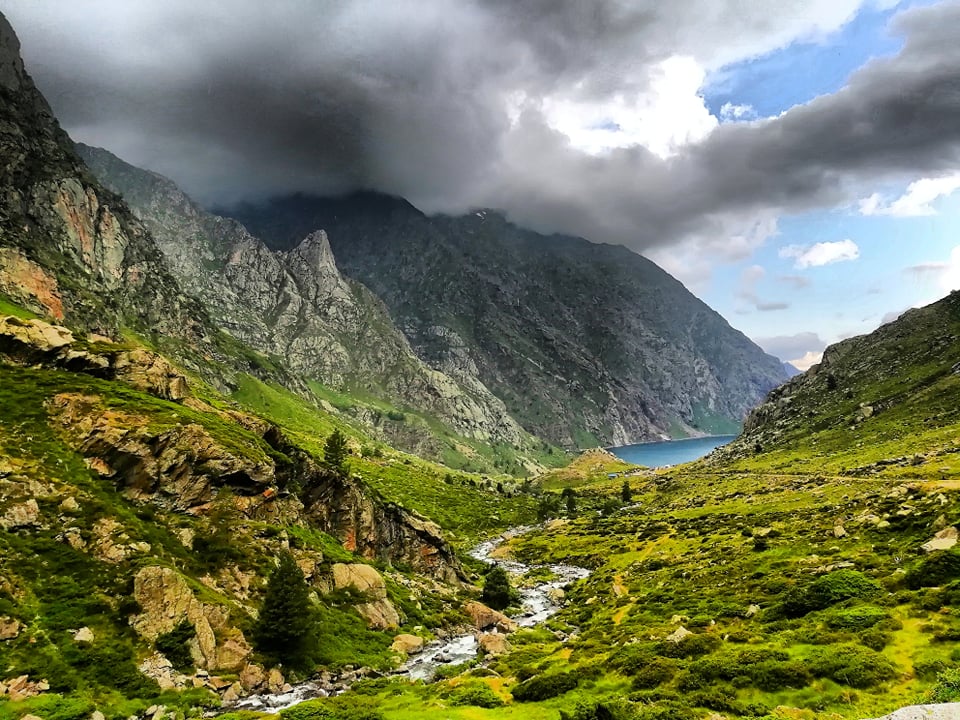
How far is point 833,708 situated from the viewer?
62.9 feet

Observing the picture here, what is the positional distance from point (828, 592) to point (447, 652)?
91.8 ft

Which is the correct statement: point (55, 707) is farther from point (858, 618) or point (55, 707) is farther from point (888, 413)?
point (888, 413)

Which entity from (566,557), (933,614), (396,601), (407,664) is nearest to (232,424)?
(396,601)

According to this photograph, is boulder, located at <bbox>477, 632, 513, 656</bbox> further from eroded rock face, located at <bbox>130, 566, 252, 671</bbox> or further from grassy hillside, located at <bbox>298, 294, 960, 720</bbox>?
eroded rock face, located at <bbox>130, 566, 252, 671</bbox>

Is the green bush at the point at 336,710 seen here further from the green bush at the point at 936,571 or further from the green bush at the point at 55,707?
the green bush at the point at 936,571

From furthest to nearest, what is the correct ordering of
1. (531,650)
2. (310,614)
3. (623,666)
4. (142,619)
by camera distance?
(531,650)
(310,614)
(142,619)
(623,666)

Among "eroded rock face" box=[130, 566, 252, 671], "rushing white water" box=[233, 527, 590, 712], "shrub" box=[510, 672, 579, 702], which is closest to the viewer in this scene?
"shrub" box=[510, 672, 579, 702]

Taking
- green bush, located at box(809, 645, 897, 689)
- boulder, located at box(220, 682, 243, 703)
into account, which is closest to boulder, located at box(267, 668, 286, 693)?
boulder, located at box(220, 682, 243, 703)

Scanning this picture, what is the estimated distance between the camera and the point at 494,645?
41281mm

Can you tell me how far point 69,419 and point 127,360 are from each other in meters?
14.3

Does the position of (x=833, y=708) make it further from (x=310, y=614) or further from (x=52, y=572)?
(x=52, y=572)

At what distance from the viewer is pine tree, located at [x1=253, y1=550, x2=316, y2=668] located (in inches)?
1351

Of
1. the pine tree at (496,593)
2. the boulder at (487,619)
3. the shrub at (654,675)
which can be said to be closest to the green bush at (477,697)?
the shrub at (654,675)

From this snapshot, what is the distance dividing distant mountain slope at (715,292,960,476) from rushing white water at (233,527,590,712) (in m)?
57.9
